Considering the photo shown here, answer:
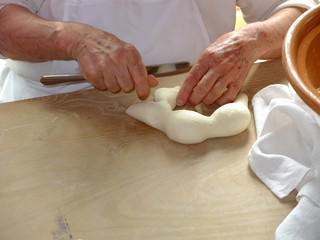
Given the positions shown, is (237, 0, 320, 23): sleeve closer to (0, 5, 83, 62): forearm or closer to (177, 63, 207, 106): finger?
(177, 63, 207, 106): finger

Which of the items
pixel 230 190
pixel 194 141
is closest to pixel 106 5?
pixel 194 141

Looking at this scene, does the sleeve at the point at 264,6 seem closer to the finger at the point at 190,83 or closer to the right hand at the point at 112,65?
the finger at the point at 190,83

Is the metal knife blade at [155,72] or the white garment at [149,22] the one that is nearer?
the metal knife blade at [155,72]

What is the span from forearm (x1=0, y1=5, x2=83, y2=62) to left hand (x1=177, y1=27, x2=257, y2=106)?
0.32 metres

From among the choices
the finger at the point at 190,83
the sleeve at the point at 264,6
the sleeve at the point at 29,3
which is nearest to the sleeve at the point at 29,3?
the sleeve at the point at 29,3

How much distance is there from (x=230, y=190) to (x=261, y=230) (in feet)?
0.31

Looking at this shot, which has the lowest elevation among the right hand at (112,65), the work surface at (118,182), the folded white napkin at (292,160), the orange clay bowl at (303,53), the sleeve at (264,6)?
the work surface at (118,182)

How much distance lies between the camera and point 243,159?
0.71 metres

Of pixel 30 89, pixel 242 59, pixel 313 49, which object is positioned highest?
pixel 313 49

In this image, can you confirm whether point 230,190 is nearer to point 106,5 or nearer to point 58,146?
point 58,146

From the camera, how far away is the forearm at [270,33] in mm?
889

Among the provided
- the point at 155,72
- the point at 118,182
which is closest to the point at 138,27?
the point at 155,72

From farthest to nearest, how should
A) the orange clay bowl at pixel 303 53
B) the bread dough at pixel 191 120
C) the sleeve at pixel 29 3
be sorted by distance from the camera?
1. the sleeve at pixel 29 3
2. the bread dough at pixel 191 120
3. the orange clay bowl at pixel 303 53

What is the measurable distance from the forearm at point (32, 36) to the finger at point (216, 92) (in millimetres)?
371
